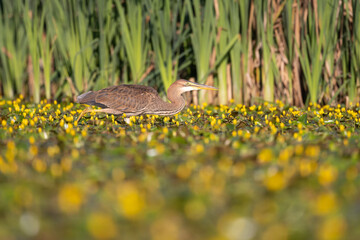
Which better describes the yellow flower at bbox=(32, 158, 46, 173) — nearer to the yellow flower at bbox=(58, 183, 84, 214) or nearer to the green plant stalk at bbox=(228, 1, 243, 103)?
the yellow flower at bbox=(58, 183, 84, 214)

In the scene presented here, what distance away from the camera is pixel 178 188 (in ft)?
12.5

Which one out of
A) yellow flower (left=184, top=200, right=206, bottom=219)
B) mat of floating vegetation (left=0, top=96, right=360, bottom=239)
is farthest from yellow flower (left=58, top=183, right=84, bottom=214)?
yellow flower (left=184, top=200, right=206, bottom=219)

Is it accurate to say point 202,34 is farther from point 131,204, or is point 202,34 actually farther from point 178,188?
point 131,204

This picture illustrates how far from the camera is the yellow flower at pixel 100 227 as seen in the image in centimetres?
285

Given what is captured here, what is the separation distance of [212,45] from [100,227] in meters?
8.26

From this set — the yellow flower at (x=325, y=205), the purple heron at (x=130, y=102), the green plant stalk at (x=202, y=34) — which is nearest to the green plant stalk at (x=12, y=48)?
the green plant stalk at (x=202, y=34)

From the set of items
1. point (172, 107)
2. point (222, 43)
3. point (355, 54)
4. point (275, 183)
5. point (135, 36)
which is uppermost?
point (275, 183)

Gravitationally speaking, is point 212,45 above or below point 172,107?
above

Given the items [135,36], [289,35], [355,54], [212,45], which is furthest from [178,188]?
[212,45]

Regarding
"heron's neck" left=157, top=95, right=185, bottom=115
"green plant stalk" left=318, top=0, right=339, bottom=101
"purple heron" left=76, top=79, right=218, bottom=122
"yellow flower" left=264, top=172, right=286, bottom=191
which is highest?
"yellow flower" left=264, top=172, right=286, bottom=191

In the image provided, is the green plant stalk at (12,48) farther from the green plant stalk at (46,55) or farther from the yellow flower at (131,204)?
the yellow flower at (131,204)

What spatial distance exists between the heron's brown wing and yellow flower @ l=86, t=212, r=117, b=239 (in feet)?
16.8

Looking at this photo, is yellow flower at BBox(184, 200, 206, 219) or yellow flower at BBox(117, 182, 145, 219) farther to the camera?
yellow flower at BBox(184, 200, 206, 219)

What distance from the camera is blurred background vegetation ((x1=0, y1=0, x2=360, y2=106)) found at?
387 inches
